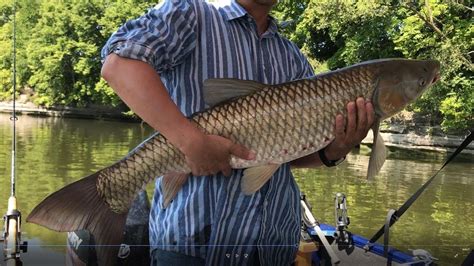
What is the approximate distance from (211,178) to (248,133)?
205 millimetres

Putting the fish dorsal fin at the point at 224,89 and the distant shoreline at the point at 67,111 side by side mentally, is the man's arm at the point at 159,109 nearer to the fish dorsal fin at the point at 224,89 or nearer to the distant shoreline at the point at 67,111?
the fish dorsal fin at the point at 224,89

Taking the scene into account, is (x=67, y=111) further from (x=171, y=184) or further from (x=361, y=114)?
(x=361, y=114)

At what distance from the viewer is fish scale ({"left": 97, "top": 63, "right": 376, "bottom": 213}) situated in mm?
1898

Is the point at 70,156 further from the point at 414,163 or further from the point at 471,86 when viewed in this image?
the point at 471,86

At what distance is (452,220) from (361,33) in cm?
1714

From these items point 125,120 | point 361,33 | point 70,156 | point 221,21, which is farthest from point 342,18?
point 221,21

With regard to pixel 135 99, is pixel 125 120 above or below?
below

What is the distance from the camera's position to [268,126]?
196cm

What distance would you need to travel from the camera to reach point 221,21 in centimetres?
204

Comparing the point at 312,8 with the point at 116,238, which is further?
the point at 312,8

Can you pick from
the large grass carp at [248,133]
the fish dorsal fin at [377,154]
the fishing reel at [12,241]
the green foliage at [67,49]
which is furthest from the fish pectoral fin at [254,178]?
the green foliage at [67,49]

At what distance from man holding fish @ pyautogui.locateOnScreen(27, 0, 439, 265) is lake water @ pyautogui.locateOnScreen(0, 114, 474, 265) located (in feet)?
3.31

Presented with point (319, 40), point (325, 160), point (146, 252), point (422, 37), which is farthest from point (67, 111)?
point (325, 160)

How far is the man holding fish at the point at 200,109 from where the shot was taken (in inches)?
69.4
